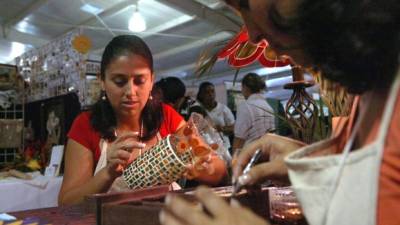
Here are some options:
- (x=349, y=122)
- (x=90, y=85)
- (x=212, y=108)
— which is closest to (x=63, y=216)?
(x=349, y=122)

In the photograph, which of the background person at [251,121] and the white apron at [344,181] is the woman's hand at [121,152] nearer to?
the white apron at [344,181]

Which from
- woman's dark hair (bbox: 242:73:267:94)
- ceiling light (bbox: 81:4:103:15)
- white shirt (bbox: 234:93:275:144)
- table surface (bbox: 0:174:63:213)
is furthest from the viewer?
ceiling light (bbox: 81:4:103:15)

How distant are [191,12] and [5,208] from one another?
411 centimetres

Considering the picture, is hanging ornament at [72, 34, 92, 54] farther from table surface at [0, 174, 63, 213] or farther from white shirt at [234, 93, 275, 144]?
white shirt at [234, 93, 275, 144]

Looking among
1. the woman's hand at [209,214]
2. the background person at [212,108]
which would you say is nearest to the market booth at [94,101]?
the woman's hand at [209,214]

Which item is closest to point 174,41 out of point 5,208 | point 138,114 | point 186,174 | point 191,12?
point 191,12

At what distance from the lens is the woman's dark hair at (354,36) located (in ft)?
1.38

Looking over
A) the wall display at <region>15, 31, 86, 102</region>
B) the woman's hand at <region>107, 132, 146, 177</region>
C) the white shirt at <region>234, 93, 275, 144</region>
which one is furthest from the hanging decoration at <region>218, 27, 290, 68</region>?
the wall display at <region>15, 31, 86, 102</region>

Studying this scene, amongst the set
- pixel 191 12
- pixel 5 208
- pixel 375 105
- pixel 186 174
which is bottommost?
pixel 5 208

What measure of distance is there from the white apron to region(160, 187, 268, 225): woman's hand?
65mm

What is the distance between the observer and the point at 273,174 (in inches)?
25.4

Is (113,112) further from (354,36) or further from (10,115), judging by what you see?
(10,115)

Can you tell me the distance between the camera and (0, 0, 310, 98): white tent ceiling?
5.83 m

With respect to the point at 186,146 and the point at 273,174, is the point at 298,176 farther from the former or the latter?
the point at 186,146
